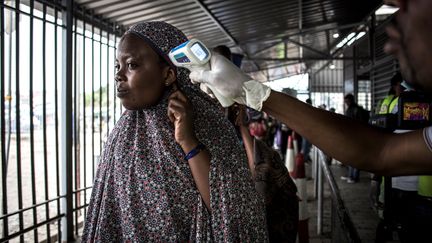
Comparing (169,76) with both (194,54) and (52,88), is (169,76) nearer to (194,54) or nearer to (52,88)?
(194,54)

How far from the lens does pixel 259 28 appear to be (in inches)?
287

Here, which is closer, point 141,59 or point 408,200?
point 141,59

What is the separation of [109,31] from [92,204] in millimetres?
3321

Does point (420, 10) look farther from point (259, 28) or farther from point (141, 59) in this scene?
point (259, 28)

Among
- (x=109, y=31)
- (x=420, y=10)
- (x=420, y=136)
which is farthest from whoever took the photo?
(x=109, y=31)

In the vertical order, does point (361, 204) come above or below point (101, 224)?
below

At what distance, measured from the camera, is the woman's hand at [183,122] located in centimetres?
129

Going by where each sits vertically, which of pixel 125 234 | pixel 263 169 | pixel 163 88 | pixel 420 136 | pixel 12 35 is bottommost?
pixel 125 234

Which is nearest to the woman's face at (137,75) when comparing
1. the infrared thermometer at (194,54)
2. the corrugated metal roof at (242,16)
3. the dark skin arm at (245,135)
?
the infrared thermometer at (194,54)

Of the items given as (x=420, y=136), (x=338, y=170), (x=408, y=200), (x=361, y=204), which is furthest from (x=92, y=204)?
(x=338, y=170)

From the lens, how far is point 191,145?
4.24 feet

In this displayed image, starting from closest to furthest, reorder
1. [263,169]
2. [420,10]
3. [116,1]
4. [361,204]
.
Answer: [420,10] → [263,169] → [116,1] → [361,204]

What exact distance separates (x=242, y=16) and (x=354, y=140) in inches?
203

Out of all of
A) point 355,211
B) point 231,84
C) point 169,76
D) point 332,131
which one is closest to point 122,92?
point 169,76
